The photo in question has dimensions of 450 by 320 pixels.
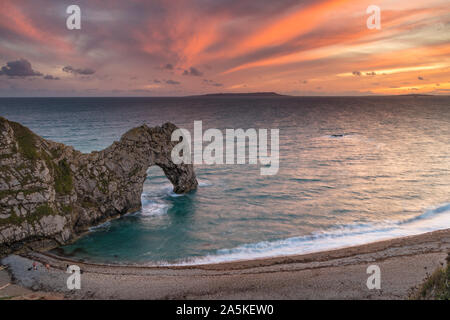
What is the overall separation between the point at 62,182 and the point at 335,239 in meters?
25.7

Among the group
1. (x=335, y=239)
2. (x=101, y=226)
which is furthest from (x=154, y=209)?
(x=335, y=239)

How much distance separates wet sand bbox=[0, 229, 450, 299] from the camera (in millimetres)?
16891

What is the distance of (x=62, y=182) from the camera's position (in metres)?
25.2

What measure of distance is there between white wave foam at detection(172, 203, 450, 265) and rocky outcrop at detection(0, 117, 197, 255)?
448 inches

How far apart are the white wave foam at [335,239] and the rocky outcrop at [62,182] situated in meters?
11.4

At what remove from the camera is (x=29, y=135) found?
941 inches

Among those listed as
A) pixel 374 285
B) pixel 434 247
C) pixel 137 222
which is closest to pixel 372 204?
pixel 434 247

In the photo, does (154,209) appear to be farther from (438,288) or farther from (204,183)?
(438,288)

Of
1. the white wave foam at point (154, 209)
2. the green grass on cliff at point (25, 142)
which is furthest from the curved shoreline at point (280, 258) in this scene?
the white wave foam at point (154, 209)

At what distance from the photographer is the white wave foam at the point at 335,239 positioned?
23125 mm

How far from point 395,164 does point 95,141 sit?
68.3 m

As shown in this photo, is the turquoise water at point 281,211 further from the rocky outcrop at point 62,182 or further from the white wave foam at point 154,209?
the rocky outcrop at point 62,182

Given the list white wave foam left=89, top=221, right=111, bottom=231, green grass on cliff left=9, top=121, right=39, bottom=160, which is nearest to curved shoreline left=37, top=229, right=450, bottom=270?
white wave foam left=89, top=221, right=111, bottom=231

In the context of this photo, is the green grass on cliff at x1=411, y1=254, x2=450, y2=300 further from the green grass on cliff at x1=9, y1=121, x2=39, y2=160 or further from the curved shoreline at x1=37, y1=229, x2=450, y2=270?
the green grass on cliff at x1=9, y1=121, x2=39, y2=160
